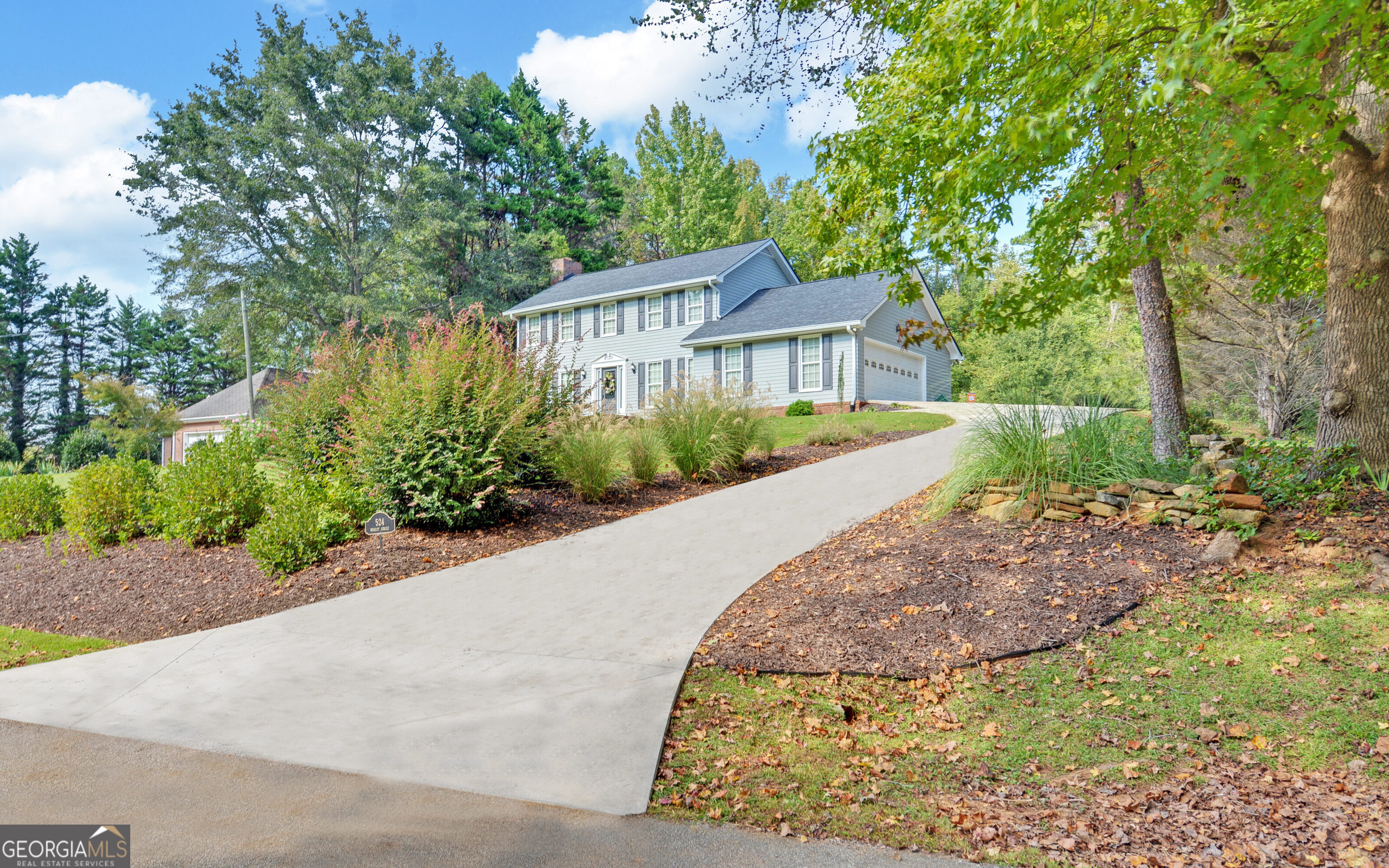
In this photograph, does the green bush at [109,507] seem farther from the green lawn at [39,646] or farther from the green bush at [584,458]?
the green bush at [584,458]

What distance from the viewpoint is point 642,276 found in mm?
27156

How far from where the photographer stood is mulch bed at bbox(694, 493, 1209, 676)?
445 centimetres

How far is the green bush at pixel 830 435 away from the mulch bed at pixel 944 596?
6.95 meters

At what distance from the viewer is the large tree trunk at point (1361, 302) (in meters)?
5.62

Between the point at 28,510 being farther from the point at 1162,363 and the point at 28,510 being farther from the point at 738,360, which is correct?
the point at 738,360

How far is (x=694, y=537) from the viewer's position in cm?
758

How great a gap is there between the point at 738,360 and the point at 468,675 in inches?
765

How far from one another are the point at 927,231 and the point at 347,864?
5786 millimetres

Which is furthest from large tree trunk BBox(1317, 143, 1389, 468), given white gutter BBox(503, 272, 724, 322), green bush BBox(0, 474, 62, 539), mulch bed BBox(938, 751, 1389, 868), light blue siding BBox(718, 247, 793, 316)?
light blue siding BBox(718, 247, 793, 316)

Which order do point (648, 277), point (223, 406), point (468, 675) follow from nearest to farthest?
point (468, 675)
point (648, 277)
point (223, 406)

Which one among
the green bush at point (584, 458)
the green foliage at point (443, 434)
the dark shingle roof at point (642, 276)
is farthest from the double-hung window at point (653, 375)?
the green foliage at point (443, 434)

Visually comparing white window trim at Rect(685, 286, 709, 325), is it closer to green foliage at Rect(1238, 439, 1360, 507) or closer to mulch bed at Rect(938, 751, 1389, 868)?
green foliage at Rect(1238, 439, 1360, 507)

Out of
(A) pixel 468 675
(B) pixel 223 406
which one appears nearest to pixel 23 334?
(B) pixel 223 406

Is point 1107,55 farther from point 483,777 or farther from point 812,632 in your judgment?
point 483,777
